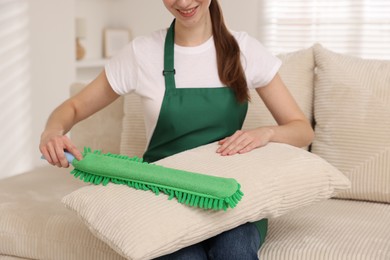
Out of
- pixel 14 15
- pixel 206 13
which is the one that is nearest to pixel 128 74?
pixel 206 13

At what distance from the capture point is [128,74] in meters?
1.78

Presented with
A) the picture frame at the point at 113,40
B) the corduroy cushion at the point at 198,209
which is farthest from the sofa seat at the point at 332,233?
the picture frame at the point at 113,40

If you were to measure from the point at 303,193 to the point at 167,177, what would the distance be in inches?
13.1

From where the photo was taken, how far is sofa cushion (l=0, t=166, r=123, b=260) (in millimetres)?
1627

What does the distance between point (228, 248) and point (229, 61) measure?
55 cm

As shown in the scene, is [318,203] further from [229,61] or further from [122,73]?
[122,73]

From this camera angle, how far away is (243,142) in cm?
154

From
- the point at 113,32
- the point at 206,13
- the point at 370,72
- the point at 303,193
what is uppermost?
the point at 206,13

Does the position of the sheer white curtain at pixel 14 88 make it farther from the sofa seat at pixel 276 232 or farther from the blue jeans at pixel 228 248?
the blue jeans at pixel 228 248

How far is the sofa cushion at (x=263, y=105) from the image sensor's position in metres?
2.08

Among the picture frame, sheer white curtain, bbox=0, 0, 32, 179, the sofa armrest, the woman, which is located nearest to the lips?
the woman

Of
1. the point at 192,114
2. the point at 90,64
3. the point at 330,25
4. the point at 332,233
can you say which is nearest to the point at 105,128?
the point at 192,114

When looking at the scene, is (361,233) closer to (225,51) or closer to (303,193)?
(303,193)

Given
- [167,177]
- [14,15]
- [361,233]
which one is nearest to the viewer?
[167,177]
